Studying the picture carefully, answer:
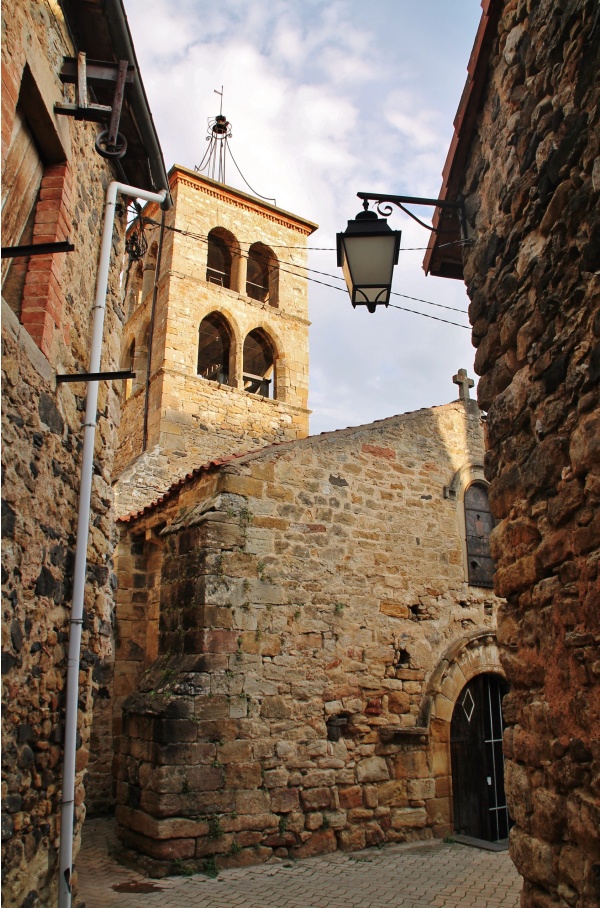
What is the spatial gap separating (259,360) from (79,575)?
15981mm

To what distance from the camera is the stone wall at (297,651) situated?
6.94 meters

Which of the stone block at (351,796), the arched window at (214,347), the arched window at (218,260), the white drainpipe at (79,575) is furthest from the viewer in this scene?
the arched window at (218,260)

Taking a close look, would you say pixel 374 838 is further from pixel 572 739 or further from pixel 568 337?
pixel 568 337

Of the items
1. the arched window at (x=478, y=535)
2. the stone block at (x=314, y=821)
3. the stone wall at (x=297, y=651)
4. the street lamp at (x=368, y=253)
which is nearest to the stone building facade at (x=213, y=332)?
the stone wall at (x=297, y=651)

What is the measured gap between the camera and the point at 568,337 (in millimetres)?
2990

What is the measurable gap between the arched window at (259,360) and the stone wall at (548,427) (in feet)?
50.3

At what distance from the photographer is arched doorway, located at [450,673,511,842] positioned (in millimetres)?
8750

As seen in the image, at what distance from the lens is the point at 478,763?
909cm

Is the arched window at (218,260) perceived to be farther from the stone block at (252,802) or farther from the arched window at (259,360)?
the stone block at (252,802)

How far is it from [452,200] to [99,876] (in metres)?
6.66

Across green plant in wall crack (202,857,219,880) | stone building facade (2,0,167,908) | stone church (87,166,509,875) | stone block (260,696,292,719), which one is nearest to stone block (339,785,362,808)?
stone church (87,166,509,875)

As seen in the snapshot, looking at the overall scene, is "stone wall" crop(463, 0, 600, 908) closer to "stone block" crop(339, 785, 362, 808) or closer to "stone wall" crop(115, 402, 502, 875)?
"stone wall" crop(115, 402, 502, 875)

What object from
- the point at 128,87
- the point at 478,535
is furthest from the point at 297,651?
the point at 128,87

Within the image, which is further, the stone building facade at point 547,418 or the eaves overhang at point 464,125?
the eaves overhang at point 464,125
